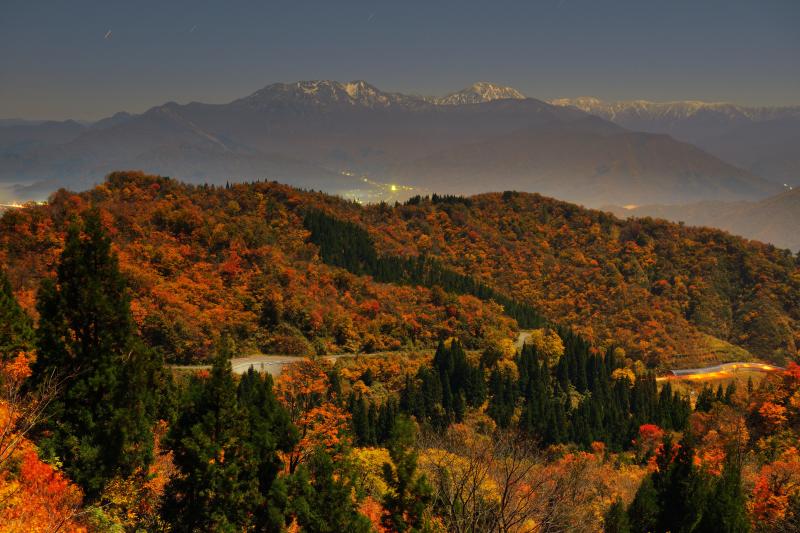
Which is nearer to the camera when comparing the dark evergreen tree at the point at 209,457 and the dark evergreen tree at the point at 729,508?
the dark evergreen tree at the point at 209,457

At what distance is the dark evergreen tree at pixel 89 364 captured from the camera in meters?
35.2

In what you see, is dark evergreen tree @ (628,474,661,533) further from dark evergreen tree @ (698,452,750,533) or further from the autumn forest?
dark evergreen tree @ (698,452,750,533)

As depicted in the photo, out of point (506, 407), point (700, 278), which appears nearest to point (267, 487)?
point (506, 407)

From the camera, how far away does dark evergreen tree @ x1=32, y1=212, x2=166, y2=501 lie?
35188mm

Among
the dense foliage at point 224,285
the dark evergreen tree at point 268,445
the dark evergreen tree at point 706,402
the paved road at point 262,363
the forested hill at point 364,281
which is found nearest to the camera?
the dark evergreen tree at point 268,445

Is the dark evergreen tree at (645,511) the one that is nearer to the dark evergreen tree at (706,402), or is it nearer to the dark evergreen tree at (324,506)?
the dark evergreen tree at (324,506)

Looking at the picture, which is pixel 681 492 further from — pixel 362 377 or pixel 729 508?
pixel 362 377

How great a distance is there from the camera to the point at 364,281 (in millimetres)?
119312

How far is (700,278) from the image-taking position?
191 metres

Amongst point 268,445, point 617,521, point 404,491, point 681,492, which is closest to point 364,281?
point 681,492

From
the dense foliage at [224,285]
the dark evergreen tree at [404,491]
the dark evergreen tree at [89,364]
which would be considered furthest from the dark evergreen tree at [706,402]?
the dark evergreen tree at [89,364]

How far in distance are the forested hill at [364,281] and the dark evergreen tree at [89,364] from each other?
40.0m

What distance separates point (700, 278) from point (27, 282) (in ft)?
560

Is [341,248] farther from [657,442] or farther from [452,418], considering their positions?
[657,442]
